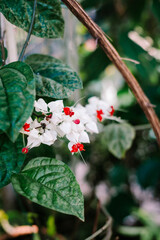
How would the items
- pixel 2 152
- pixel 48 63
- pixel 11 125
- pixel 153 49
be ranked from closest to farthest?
pixel 11 125 → pixel 2 152 → pixel 48 63 → pixel 153 49

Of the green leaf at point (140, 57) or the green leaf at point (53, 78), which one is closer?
the green leaf at point (53, 78)

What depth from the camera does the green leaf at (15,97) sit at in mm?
289

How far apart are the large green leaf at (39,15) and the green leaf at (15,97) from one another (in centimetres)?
14

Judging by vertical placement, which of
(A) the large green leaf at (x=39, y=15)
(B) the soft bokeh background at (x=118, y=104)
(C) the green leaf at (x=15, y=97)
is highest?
(A) the large green leaf at (x=39, y=15)

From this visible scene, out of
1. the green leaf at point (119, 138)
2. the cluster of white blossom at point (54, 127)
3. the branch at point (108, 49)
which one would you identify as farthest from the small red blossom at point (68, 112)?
the green leaf at point (119, 138)

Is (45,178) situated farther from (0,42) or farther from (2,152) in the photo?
(0,42)

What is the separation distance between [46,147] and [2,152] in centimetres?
10

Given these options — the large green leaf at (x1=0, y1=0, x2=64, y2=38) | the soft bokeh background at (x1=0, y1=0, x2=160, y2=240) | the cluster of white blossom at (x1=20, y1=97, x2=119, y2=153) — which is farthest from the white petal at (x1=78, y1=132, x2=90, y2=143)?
the soft bokeh background at (x1=0, y1=0, x2=160, y2=240)

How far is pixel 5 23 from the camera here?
0.59 metres

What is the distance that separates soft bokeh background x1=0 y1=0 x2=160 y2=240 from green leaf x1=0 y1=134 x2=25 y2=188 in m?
0.39

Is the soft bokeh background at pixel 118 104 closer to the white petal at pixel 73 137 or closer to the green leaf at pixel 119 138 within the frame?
the green leaf at pixel 119 138

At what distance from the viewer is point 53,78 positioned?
19.3 inches

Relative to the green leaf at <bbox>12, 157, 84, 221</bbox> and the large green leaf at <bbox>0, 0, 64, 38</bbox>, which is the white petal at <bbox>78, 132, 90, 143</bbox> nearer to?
the green leaf at <bbox>12, 157, 84, 221</bbox>

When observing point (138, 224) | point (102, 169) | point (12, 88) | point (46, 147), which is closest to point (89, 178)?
point (102, 169)
